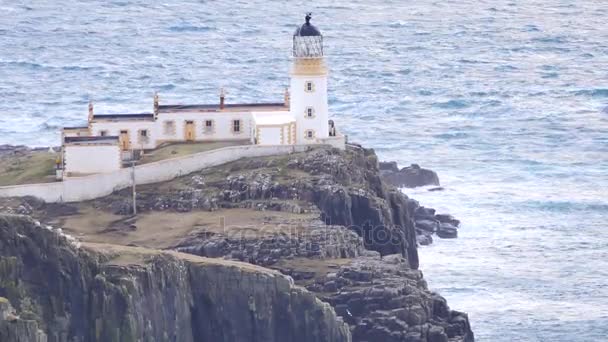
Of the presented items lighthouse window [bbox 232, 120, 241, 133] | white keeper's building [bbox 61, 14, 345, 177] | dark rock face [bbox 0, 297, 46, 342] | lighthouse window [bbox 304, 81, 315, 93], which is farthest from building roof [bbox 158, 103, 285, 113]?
dark rock face [bbox 0, 297, 46, 342]

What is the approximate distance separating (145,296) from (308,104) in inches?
1021

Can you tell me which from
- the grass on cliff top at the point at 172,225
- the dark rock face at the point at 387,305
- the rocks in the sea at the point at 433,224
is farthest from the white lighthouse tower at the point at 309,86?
the dark rock face at the point at 387,305

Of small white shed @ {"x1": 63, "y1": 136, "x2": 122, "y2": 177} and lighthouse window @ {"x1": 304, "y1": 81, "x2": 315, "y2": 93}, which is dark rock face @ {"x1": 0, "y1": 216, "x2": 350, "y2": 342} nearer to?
small white shed @ {"x1": 63, "y1": 136, "x2": 122, "y2": 177}

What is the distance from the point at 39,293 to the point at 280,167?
77.0ft

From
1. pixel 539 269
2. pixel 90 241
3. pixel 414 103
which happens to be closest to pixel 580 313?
pixel 539 269

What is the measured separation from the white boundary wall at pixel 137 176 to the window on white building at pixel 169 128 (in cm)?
464

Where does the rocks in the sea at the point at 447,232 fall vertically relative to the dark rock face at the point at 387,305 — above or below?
below

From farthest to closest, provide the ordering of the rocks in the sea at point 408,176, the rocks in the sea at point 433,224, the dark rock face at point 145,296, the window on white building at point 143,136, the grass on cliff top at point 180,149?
the rocks in the sea at point 408,176
the rocks in the sea at point 433,224
the window on white building at point 143,136
the grass on cliff top at point 180,149
the dark rock face at point 145,296

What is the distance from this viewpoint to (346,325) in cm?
10500

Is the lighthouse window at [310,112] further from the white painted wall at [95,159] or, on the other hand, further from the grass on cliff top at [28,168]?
the grass on cliff top at [28,168]

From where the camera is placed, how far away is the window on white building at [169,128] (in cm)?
12781

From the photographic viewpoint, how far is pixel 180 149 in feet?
413

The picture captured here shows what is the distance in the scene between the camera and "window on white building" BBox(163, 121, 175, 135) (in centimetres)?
12781

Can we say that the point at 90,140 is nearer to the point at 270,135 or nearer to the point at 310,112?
the point at 270,135
